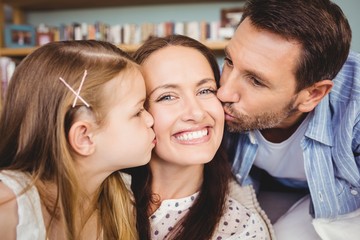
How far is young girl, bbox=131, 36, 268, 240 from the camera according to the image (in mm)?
1169

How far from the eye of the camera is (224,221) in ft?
4.00

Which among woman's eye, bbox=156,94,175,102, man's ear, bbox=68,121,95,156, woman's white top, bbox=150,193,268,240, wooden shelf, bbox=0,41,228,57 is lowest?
wooden shelf, bbox=0,41,228,57

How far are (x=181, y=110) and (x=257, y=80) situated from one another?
349mm

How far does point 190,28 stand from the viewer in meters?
2.76

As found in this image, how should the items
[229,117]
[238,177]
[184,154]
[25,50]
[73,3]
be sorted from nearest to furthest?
[184,154] → [229,117] → [238,177] → [25,50] → [73,3]

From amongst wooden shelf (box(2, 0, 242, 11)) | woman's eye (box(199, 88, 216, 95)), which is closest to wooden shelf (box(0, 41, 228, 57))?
wooden shelf (box(2, 0, 242, 11))

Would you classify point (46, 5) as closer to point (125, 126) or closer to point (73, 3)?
point (73, 3)

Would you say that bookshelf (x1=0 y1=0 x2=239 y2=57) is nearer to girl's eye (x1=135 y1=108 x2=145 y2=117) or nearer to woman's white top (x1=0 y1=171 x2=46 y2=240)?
girl's eye (x1=135 y1=108 x2=145 y2=117)

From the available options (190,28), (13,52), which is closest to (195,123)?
(190,28)

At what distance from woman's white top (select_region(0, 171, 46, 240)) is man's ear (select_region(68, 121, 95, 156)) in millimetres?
151

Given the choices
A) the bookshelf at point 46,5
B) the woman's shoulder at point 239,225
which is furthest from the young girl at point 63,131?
the bookshelf at point 46,5

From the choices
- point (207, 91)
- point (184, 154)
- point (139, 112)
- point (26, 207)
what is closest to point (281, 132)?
point (207, 91)

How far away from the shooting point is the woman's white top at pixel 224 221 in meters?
1.18

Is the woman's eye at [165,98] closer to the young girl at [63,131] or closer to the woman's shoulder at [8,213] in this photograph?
the young girl at [63,131]
